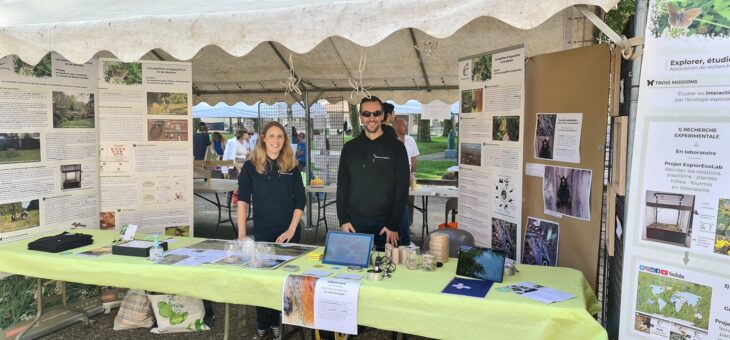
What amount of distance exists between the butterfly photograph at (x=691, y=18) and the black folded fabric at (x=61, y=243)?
135 inches

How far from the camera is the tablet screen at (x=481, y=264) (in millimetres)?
2385

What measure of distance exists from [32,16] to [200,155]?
8461mm

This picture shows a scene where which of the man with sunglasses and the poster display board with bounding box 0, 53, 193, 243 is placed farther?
the poster display board with bounding box 0, 53, 193, 243

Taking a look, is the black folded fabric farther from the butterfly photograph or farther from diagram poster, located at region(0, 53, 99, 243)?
the butterfly photograph

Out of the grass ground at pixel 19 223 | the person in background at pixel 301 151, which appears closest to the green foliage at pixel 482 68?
the grass ground at pixel 19 223

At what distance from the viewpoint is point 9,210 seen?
11.2 ft

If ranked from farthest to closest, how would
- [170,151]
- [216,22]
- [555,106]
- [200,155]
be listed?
[200,155], [170,151], [555,106], [216,22]

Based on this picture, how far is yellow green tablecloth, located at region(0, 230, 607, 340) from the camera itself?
2.01 meters

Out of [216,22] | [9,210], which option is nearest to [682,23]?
[216,22]

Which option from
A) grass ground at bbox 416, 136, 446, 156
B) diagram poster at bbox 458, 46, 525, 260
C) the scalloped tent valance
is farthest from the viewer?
grass ground at bbox 416, 136, 446, 156

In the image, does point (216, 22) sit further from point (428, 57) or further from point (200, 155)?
point (200, 155)

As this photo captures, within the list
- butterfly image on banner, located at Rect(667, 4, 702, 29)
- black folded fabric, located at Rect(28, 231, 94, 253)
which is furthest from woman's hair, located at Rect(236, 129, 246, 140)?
butterfly image on banner, located at Rect(667, 4, 702, 29)

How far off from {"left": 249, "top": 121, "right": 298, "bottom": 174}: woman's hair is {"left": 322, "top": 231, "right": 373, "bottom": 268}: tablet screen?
2.46 feet

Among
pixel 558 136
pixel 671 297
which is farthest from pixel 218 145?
pixel 671 297
